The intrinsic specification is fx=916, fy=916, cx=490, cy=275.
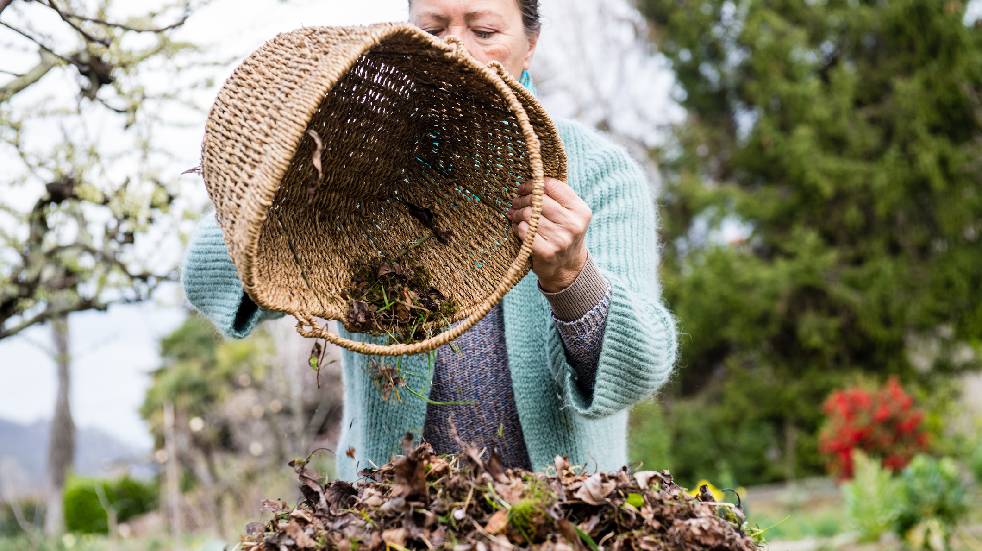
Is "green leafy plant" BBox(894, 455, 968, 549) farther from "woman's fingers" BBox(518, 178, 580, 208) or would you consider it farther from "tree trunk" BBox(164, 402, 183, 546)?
"woman's fingers" BBox(518, 178, 580, 208)

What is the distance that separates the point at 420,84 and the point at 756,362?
9619 mm

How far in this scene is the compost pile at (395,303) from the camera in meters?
1.43

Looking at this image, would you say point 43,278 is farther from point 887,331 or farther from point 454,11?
point 887,331

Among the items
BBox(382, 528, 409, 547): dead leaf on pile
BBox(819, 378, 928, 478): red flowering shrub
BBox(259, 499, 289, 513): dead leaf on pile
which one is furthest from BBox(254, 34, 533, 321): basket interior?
BBox(819, 378, 928, 478): red flowering shrub

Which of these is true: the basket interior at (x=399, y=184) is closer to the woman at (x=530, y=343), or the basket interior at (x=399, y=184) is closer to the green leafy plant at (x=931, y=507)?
the woman at (x=530, y=343)

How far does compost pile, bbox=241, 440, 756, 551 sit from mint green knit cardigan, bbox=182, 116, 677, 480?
0.46 metres

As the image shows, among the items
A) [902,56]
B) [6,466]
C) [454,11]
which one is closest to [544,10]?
[454,11]

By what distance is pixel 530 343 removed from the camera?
1.72 meters

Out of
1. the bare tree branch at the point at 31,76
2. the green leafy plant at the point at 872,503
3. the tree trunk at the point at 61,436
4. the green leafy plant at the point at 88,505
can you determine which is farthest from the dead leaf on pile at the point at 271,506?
the tree trunk at the point at 61,436

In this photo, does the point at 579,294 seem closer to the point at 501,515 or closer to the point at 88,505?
the point at 501,515

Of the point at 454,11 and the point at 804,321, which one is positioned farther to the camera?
the point at 804,321

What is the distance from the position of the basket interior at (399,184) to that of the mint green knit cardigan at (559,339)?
167 mm

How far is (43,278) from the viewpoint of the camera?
2465 millimetres

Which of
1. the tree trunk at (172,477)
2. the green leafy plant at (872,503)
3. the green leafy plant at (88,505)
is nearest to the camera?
the green leafy plant at (872,503)
